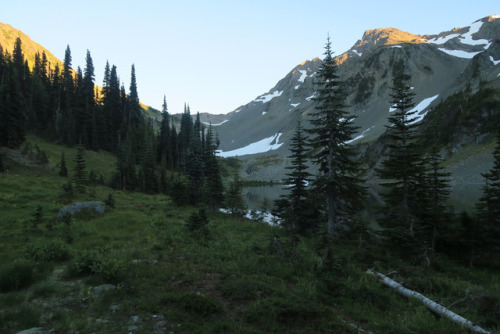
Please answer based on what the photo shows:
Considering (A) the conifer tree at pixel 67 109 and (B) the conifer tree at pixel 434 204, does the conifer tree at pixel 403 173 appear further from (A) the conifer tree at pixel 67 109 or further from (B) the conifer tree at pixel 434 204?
(A) the conifer tree at pixel 67 109

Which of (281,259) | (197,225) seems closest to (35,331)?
(281,259)

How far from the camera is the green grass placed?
19.8 feet

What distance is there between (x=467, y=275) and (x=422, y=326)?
1242 centimetres

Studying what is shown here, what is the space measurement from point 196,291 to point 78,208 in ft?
49.7

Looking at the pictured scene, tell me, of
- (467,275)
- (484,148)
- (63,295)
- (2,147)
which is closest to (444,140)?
(484,148)

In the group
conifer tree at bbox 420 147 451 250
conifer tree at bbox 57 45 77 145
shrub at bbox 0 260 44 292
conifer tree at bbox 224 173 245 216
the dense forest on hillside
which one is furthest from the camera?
conifer tree at bbox 57 45 77 145

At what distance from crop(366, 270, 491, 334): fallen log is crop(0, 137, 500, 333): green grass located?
272mm

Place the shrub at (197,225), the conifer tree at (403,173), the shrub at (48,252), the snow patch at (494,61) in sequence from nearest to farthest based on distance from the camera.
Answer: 1. the shrub at (48,252)
2. the shrub at (197,225)
3. the conifer tree at (403,173)
4. the snow patch at (494,61)

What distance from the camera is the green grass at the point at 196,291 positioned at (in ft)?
19.8

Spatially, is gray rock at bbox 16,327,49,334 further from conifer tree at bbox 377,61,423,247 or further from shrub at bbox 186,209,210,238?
conifer tree at bbox 377,61,423,247

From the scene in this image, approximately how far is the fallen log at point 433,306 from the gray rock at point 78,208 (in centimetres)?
1973

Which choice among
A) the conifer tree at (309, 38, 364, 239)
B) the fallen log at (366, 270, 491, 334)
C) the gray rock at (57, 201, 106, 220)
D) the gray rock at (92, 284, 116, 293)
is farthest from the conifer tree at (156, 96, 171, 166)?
the fallen log at (366, 270, 491, 334)

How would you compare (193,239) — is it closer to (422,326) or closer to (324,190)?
(324,190)

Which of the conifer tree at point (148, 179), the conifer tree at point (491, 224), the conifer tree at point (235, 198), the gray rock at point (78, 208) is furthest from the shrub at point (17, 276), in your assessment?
the conifer tree at point (148, 179)
